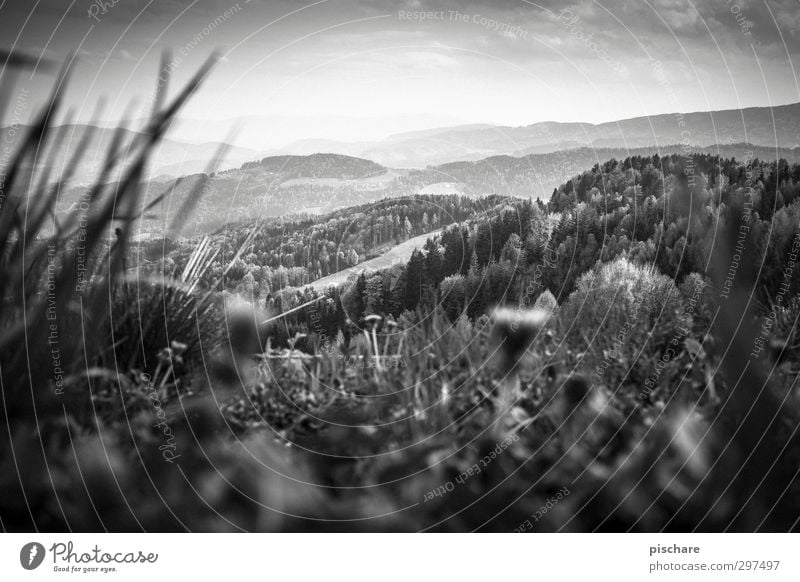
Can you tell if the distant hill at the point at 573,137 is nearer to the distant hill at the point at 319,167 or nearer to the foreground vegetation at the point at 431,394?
the distant hill at the point at 319,167

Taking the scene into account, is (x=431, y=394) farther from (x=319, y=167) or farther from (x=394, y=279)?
(x=319, y=167)

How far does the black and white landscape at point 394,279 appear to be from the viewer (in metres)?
1.81

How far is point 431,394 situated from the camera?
1835 mm

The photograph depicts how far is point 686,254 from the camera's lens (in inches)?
77.5

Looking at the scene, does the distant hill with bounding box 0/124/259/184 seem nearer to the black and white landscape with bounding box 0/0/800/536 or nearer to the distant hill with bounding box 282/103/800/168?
the black and white landscape with bounding box 0/0/800/536

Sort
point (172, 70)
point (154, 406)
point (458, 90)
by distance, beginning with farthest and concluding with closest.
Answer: point (458, 90) < point (172, 70) < point (154, 406)

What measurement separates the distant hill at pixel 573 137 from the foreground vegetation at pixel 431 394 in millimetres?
313

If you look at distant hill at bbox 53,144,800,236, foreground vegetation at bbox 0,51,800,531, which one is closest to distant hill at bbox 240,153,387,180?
distant hill at bbox 53,144,800,236

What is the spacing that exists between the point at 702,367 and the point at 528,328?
21.8 inches

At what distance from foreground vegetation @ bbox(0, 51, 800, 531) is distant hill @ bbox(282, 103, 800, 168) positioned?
313 mm

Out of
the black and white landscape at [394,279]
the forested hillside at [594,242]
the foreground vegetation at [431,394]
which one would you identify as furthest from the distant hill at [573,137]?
the foreground vegetation at [431,394]
